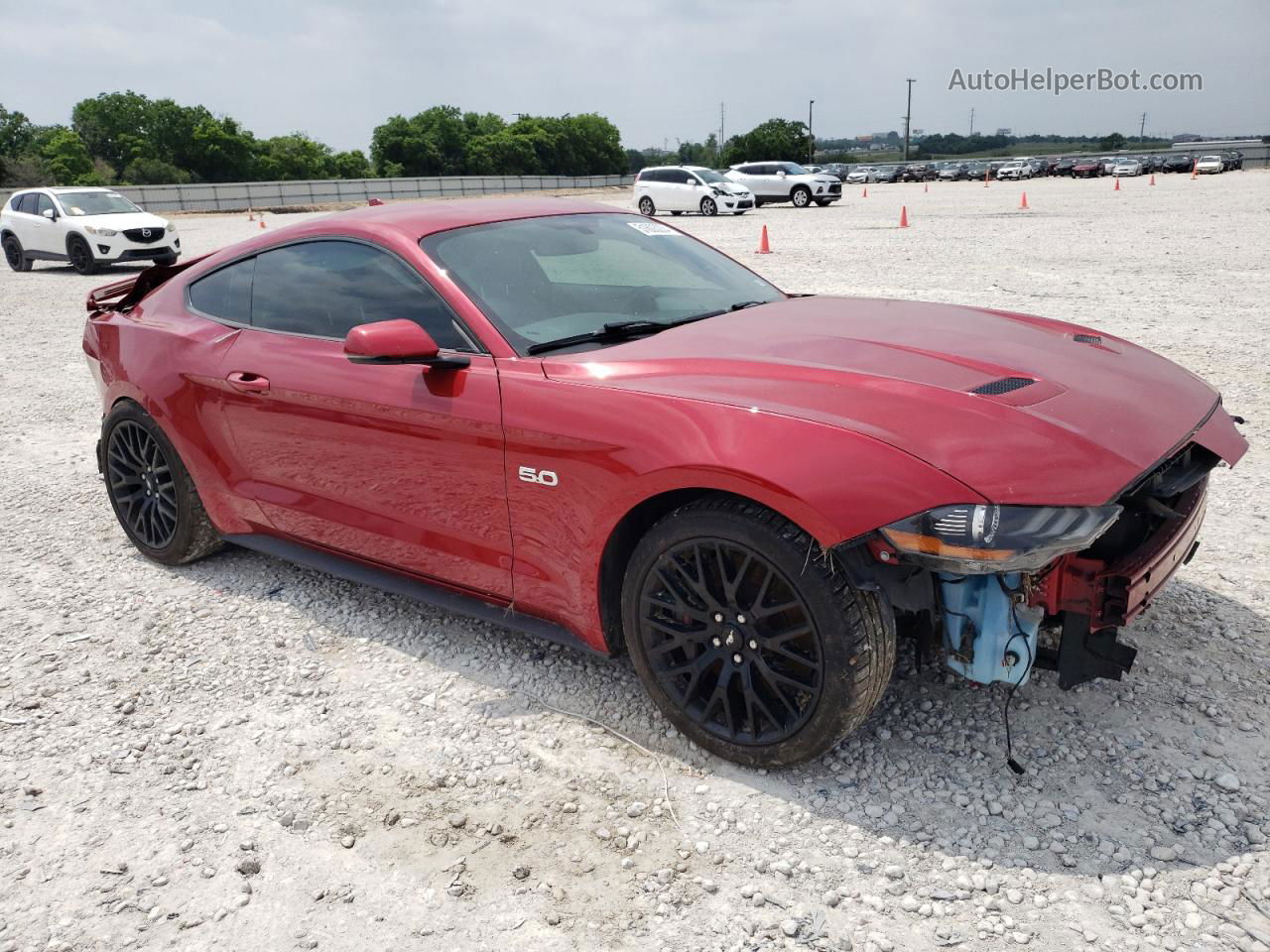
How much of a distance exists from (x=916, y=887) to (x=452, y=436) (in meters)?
1.92

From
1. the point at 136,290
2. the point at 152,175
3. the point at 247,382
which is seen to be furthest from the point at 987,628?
the point at 152,175

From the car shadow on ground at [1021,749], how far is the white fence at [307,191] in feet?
147

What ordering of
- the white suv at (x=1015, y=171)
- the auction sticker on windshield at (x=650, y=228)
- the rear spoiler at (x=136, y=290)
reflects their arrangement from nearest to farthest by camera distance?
the auction sticker on windshield at (x=650, y=228)
the rear spoiler at (x=136, y=290)
the white suv at (x=1015, y=171)

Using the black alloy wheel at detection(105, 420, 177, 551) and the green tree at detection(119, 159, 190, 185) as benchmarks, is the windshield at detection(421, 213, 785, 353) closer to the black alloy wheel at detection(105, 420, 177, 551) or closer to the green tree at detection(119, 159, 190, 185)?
the black alloy wheel at detection(105, 420, 177, 551)

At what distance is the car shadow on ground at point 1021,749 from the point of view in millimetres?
2553

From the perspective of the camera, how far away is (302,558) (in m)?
3.99

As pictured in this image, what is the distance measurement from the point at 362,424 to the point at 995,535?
7.29 ft

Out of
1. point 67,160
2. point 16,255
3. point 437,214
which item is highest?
point 67,160

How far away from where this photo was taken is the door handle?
3.82m

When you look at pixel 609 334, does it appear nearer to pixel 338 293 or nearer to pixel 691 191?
pixel 338 293

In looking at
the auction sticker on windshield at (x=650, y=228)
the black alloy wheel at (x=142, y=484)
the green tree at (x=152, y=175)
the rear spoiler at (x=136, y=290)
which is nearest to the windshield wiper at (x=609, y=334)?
the auction sticker on windshield at (x=650, y=228)

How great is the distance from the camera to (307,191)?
172 ft

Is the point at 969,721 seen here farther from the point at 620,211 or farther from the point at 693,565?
the point at 620,211

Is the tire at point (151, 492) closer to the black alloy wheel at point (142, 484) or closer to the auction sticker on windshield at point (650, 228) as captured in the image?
the black alloy wheel at point (142, 484)
